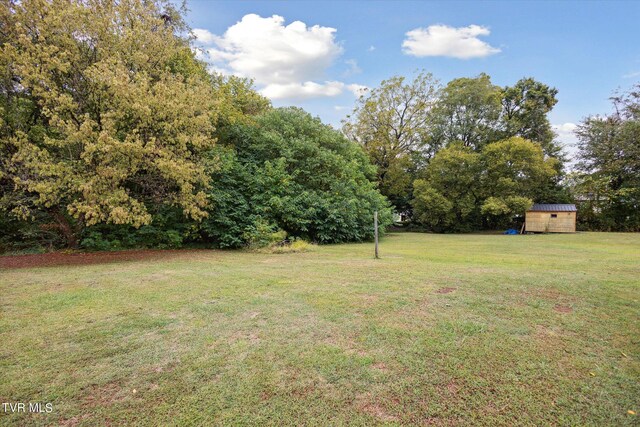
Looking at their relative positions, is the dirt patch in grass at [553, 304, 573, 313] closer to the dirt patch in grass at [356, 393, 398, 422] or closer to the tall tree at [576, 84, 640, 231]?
the dirt patch in grass at [356, 393, 398, 422]

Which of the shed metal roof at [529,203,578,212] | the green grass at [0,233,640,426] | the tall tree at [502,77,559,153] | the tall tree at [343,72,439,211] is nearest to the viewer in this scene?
the green grass at [0,233,640,426]

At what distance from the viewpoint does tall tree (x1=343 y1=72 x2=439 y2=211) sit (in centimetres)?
2316

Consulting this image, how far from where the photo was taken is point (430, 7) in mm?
9734

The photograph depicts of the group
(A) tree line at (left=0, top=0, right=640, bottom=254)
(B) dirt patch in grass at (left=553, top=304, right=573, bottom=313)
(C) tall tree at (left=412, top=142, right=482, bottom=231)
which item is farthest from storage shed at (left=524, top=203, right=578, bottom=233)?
(B) dirt patch in grass at (left=553, top=304, right=573, bottom=313)

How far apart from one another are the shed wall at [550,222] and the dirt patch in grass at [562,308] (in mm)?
18265

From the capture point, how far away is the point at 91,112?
26.9 ft

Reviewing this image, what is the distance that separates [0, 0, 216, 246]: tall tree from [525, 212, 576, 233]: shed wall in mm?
19317

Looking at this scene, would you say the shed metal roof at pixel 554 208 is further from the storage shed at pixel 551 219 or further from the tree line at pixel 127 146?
the tree line at pixel 127 146

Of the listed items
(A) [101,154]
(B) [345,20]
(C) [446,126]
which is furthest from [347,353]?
(C) [446,126]

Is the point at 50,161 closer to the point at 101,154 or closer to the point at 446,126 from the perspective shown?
the point at 101,154

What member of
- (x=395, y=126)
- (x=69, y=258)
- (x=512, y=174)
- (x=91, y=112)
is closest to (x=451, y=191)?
(x=512, y=174)

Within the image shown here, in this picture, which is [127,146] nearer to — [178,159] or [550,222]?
[178,159]

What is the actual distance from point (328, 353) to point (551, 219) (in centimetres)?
2117

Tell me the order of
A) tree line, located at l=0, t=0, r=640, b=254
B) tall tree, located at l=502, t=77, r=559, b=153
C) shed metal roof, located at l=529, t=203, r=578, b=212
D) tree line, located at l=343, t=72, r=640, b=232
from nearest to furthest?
1. tree line, located at l=0, t=0, r=640, b=254
2. shed metal roof, located at l=529, t=203, r=578, b=212
3. tree line, located at l=343, t=72, r=640, b=232
4. tall tree, located at l=502, t=77, r=559, b=153
